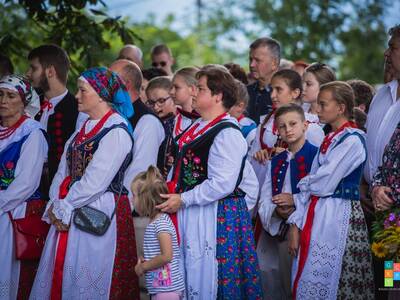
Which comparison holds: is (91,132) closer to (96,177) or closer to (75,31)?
(96,177)

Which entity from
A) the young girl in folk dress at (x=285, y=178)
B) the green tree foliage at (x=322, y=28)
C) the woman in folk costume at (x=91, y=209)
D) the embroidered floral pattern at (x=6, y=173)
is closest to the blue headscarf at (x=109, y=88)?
the woman in folk costume at (x=91, y=209)

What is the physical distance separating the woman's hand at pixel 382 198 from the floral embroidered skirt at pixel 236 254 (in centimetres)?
101

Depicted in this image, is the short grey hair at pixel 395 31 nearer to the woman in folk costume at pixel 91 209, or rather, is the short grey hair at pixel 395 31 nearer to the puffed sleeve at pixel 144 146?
the woman in folk costume at pixel 91 209

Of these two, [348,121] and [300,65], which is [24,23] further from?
[348,121]

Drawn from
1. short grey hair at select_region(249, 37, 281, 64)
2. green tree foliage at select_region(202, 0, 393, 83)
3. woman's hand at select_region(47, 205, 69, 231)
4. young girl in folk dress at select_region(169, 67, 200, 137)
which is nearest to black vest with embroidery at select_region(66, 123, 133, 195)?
woman's hand at select_region(47, 205, 69, 231)

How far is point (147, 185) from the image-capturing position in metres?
5.95

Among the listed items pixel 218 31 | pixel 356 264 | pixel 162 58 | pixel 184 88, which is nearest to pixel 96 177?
pixel 184 88

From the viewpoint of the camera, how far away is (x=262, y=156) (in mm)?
7312

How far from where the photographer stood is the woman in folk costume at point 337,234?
6.29 m

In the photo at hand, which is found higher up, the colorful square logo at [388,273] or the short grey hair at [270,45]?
the short grey hair at [270,45]

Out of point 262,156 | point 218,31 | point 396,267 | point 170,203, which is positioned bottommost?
point 396,267

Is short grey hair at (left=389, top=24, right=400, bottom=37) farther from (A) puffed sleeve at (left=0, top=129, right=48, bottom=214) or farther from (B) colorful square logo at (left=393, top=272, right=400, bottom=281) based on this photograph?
(A) puffed sleeve at (left=0, top=129, right=48, bottom=214)

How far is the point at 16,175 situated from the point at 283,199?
2.11 m

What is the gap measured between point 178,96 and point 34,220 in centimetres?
182
